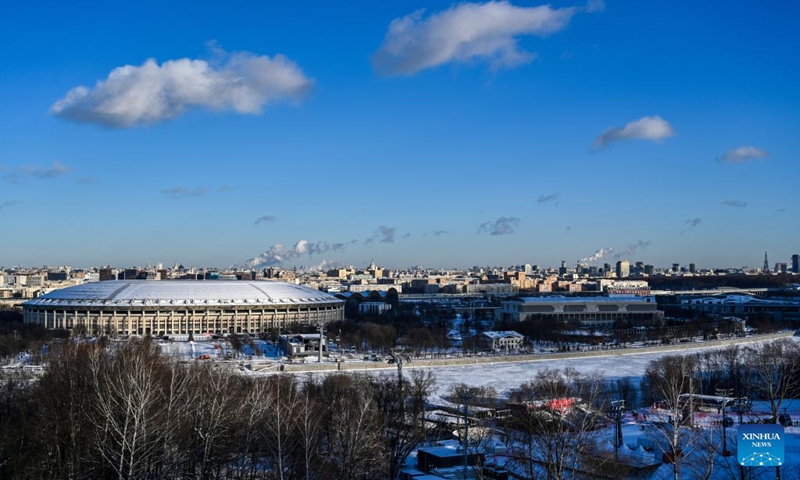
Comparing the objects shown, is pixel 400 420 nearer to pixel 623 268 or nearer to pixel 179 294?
pixel 179 294

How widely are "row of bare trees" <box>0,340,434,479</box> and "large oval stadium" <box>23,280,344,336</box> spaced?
4037 centimetres

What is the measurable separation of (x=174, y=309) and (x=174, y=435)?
46.6m

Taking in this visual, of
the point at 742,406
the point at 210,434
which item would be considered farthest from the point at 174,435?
the point at 742,406

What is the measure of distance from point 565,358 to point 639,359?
3.48 m

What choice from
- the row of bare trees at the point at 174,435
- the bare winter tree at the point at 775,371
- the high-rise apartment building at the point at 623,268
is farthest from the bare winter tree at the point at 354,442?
the high-rise apartment building at the point at 623,268

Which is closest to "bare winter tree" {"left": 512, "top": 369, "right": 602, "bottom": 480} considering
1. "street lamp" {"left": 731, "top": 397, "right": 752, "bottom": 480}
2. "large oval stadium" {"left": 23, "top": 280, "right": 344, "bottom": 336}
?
"street lamp" {"left": 731, "top": 397, "right": 752, "bottom": 480}

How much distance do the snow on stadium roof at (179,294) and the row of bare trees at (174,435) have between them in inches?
1669

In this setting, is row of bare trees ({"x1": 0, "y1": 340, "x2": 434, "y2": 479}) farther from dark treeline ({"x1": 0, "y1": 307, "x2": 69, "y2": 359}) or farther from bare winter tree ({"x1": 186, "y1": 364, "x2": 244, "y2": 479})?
dark treeline ({"x1": 0, "y1": 307, "x2": 69, "y2": 359})

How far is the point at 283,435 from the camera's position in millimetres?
15742

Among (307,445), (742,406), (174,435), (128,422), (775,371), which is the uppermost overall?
(128,422)

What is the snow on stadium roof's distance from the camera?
2388 inches

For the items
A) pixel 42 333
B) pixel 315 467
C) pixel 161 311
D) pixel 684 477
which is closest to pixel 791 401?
pixel 684 477

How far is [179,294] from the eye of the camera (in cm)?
6244

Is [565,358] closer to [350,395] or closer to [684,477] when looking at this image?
[350,395]
